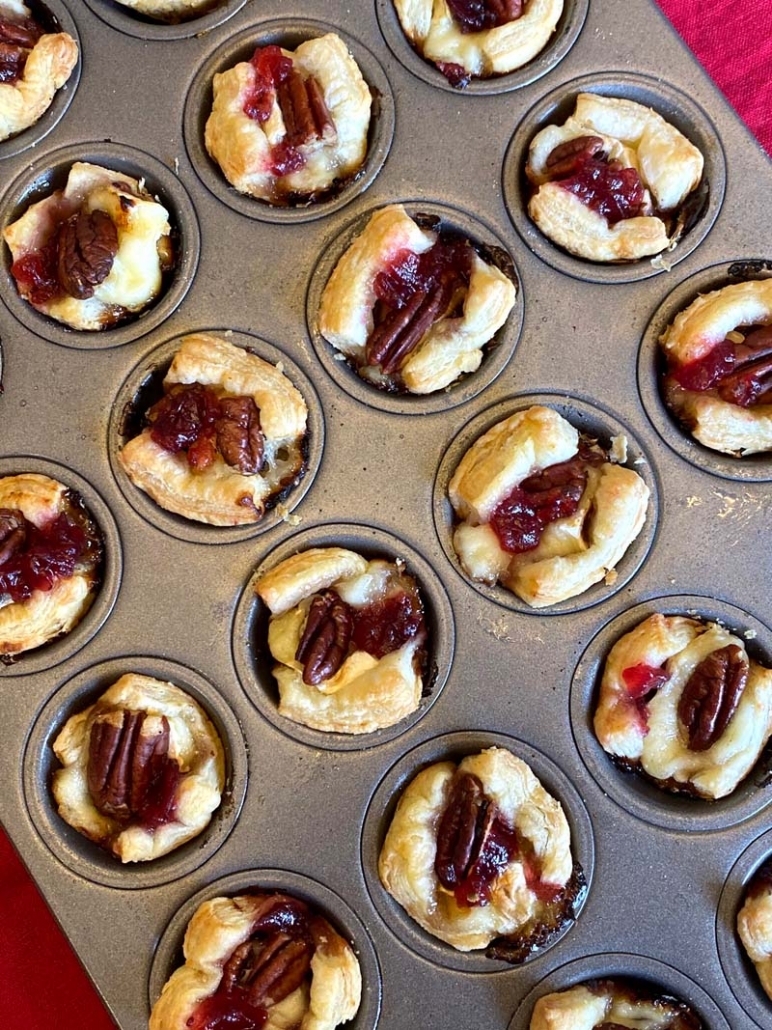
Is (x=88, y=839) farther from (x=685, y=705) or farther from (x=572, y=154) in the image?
(x=572, y=154)

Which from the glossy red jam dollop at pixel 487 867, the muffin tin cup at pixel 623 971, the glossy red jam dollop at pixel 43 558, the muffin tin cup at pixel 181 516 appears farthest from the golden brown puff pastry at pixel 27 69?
the muffin tin cup at pixel 623 971

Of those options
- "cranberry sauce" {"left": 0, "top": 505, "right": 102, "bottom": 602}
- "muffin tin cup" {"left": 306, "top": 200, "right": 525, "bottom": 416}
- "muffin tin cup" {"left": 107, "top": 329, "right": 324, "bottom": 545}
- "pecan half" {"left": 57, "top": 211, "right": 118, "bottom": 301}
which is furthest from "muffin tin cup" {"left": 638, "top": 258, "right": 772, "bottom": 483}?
"cranberry sauce" {"left": 0, "top": 505, "right": 102, "bottom": 602}

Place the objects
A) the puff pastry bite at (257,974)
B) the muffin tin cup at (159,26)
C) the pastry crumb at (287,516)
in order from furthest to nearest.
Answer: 1. the muffin tin cup at (159,26)
2. the pastry crumb at (287,516)
3. the puff pastry bite at (257,974)

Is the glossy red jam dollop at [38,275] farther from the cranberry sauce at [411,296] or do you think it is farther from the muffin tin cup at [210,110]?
the cranberry sauce at [411,296]

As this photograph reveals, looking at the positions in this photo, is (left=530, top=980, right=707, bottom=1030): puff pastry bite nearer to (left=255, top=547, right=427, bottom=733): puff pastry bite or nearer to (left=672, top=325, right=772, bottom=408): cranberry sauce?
(left=255, top=547, right=427, bottom=733): puff pastry bite

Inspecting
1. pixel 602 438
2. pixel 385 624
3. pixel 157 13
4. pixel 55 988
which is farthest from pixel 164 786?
pixel 157 13

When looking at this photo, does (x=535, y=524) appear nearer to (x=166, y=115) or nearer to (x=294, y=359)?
(x=294, y=359)
